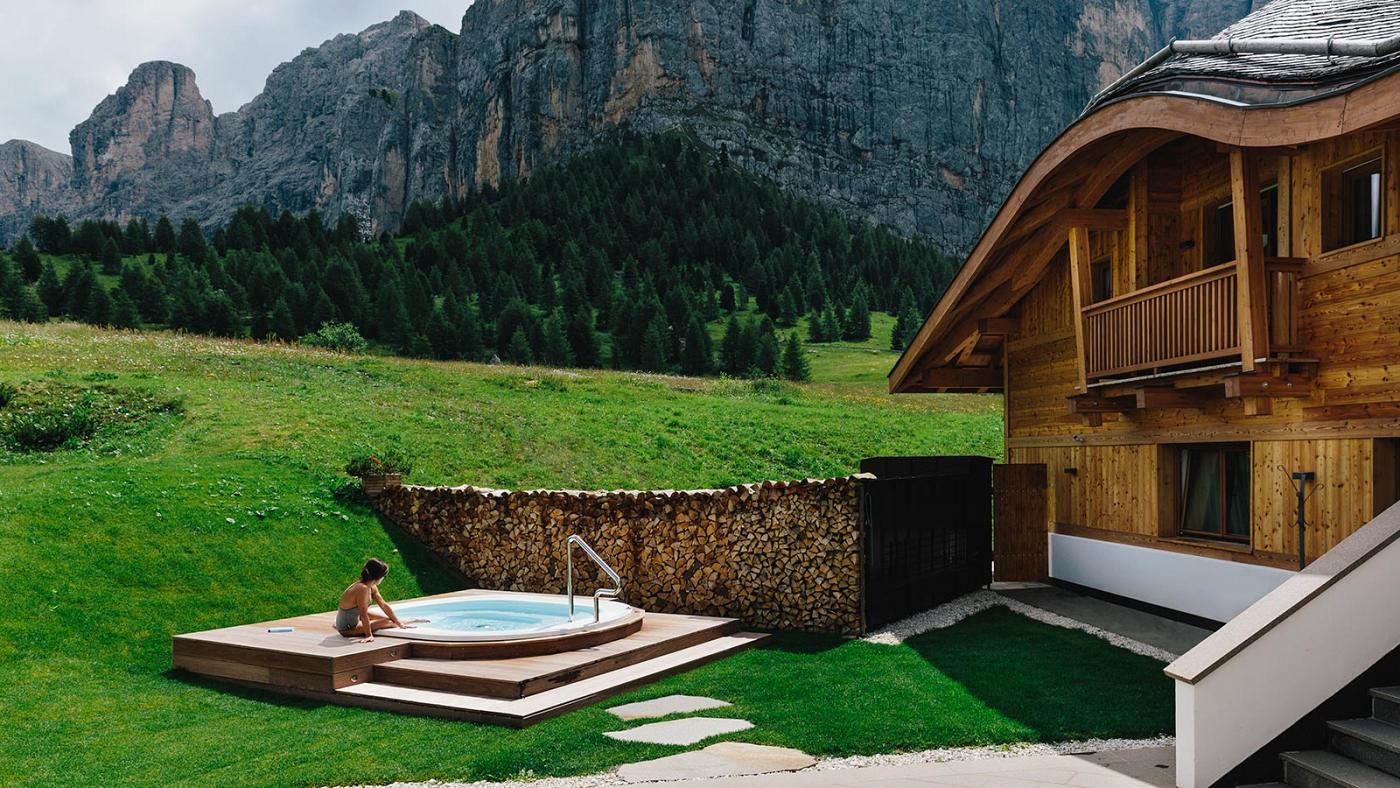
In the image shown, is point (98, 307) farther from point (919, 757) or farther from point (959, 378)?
point (919, 757)

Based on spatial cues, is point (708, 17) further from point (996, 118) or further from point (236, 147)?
point (236, 147)

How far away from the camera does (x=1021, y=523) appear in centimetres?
1303

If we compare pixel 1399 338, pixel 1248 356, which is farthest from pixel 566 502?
pixel 1399 338

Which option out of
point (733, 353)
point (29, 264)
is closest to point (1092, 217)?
point (733, 353)

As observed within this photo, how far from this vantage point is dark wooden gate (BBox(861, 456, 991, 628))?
33.8 feet

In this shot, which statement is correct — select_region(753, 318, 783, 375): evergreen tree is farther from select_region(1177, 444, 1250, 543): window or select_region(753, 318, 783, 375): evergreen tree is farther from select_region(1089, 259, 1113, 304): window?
select_region(1177, 444, 1250, 543): window

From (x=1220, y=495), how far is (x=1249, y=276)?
2959 mm

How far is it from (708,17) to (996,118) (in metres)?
43.0

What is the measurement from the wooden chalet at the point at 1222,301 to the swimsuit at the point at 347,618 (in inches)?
338

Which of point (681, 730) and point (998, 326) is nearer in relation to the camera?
point (681, 730)

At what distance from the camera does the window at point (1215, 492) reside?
31.0ft

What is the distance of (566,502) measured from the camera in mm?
12289

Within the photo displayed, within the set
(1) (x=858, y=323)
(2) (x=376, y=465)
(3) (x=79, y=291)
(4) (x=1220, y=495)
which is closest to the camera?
(4) (x=1220, y=495)

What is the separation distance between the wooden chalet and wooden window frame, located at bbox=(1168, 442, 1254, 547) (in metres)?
0.03
